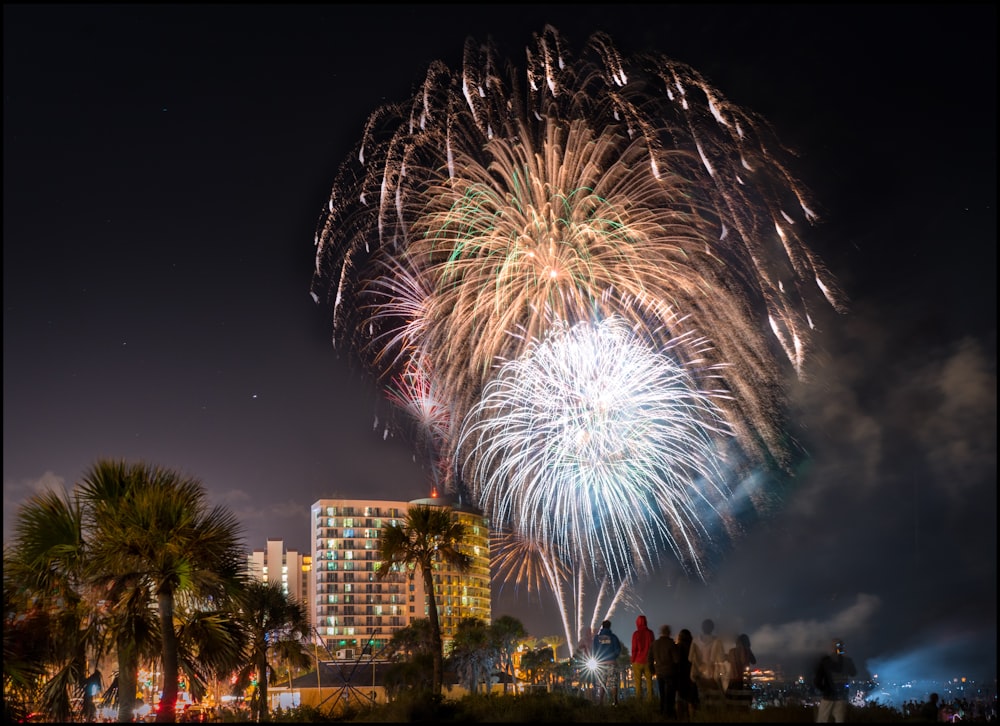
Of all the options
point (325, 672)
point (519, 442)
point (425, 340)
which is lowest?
point (325, 672)

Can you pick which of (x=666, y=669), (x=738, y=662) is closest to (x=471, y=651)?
(x=738, y=662)

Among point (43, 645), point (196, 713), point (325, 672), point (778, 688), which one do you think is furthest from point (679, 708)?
point (325, 672)

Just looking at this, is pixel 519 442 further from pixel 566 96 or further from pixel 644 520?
pixel 566 96

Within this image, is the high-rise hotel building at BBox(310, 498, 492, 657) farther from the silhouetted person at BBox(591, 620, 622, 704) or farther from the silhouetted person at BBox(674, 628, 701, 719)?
the silhouetted person at BBox(674, 628, 701, 719)

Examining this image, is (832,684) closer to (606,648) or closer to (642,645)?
(642,645)

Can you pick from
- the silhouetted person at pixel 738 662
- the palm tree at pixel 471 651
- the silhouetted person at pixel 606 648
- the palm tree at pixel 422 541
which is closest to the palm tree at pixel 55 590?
the silhouetted person at pixel 606 648
